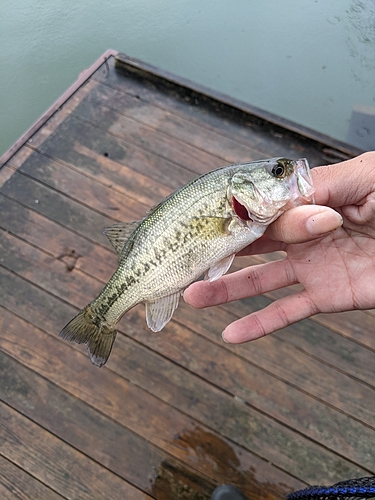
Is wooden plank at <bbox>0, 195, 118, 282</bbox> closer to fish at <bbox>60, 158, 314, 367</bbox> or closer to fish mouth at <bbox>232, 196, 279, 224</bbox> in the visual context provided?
fish at <bbox>60, 158, 314, 367</bbox>

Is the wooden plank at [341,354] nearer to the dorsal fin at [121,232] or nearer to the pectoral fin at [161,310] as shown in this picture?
the pectoral fin at [161,310]

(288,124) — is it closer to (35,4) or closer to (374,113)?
(374,113)

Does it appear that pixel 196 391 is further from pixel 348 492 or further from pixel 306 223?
pixel 306 223

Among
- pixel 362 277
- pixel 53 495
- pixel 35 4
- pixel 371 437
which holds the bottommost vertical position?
pixel 371 437

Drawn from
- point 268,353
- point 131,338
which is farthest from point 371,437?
point 131,338

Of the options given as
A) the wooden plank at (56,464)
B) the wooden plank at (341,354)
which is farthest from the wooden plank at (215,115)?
the wooden plank at (56,464)
